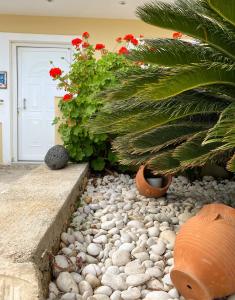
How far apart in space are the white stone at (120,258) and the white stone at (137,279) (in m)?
0.16

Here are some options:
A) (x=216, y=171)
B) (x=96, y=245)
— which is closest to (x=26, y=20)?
(x=216, y=171)

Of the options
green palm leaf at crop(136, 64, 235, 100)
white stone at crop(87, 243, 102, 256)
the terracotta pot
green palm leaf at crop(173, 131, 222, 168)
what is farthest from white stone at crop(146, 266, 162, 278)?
the terracotta pot

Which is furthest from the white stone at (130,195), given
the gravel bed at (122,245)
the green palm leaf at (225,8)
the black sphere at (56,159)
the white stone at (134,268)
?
the green palm leaf at (225,8)

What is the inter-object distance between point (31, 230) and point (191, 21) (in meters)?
1.54

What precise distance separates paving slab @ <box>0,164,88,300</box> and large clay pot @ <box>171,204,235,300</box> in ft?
2.02

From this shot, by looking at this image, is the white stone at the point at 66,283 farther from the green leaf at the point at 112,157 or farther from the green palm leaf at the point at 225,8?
the green leaf at the point at 112,157

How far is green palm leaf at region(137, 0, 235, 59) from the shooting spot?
2143 millimetres

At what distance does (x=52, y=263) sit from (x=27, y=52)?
5.60m

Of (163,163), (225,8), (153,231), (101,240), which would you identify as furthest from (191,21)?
(101,240)

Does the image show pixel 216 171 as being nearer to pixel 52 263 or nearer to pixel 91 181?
pixel 91 181

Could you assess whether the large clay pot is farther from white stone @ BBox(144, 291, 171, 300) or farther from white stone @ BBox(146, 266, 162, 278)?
white stone @ BBox(146, 266, 162, 278)

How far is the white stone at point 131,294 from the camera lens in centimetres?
162

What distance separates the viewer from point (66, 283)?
1617mm

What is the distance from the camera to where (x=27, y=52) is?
6.58 meters
